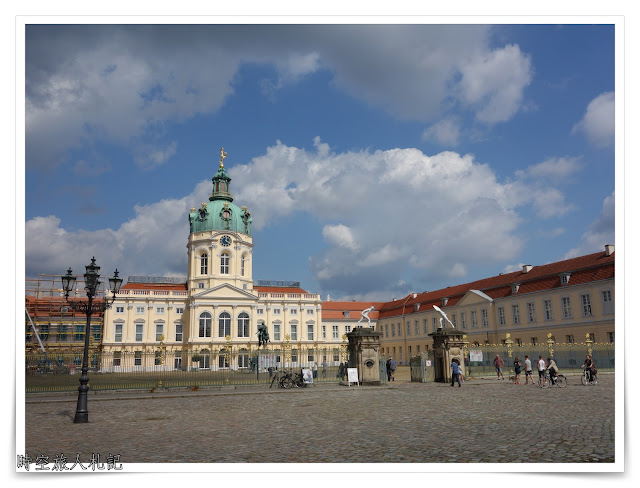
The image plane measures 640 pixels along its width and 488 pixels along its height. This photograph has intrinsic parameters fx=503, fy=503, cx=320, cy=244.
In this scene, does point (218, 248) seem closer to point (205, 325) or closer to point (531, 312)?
point (205, 325)

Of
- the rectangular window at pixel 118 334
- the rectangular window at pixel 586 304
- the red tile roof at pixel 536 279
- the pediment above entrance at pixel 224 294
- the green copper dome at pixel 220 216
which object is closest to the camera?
the red tile roof at pixel 536 279

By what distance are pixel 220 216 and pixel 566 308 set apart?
1829 inches

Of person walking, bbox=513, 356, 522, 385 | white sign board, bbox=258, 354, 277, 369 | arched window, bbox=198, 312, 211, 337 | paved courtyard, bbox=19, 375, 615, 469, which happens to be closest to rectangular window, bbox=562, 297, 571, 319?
person walking, bbox=513, 356, 522, 385

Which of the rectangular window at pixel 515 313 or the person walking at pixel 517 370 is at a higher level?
the rectangular window at pixel 515 313

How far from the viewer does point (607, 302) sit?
41.0 metres

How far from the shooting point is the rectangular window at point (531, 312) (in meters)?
49.6

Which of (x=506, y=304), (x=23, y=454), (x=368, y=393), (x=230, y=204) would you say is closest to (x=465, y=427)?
(x=23, y=454)

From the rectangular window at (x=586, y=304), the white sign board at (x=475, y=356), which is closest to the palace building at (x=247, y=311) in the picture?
the rectangular window at (x=586, y=304)

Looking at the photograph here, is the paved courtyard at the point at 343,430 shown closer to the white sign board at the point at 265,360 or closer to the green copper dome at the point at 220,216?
the white sign board at the point at 265,360

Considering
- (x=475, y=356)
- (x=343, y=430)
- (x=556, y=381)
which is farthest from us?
(x=475, y=356)

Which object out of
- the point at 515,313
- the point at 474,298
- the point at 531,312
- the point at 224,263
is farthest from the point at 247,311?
the point at 531,312

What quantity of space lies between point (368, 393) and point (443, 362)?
22.1ft
